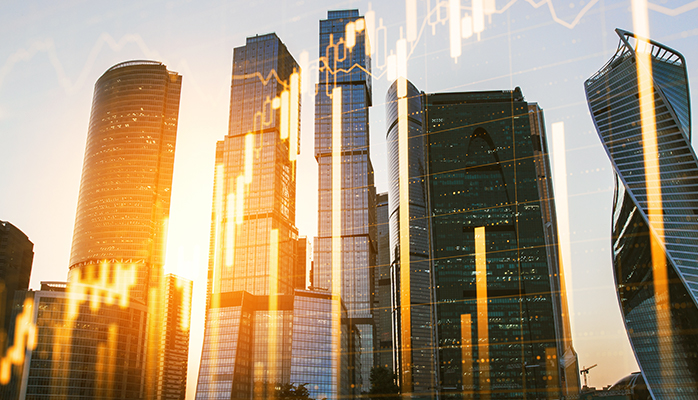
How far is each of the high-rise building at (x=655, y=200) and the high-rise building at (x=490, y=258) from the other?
53.9 feet

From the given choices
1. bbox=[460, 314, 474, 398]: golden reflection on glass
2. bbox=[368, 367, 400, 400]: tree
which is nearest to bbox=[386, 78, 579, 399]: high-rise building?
bbox=[460, 314, 474, 398]: golden reflection on glass

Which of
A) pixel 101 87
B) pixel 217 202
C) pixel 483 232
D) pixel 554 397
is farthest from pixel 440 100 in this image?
pixel 101 87

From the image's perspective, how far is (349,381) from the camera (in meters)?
115

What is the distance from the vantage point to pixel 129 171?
15225 cm

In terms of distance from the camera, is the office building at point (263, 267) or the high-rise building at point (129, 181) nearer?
the office building at point (263, 267)

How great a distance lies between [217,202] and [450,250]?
72819mm

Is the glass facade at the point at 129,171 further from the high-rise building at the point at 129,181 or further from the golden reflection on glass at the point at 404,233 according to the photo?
the golden reflection on glass at the point at 404,233

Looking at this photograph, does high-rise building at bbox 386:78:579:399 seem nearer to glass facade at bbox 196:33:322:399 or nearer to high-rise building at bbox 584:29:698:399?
high-rise building at bbox 584:29:698:399

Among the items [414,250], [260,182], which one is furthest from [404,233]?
[260,182]

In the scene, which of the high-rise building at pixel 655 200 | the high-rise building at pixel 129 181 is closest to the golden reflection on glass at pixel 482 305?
the high-rise building at pixel 655 200

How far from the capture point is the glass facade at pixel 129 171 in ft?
490

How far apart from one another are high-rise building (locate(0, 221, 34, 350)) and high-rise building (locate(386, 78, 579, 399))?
254ft

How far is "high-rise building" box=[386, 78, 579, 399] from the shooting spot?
93.2 m

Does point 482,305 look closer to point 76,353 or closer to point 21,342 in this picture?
point 76,353
